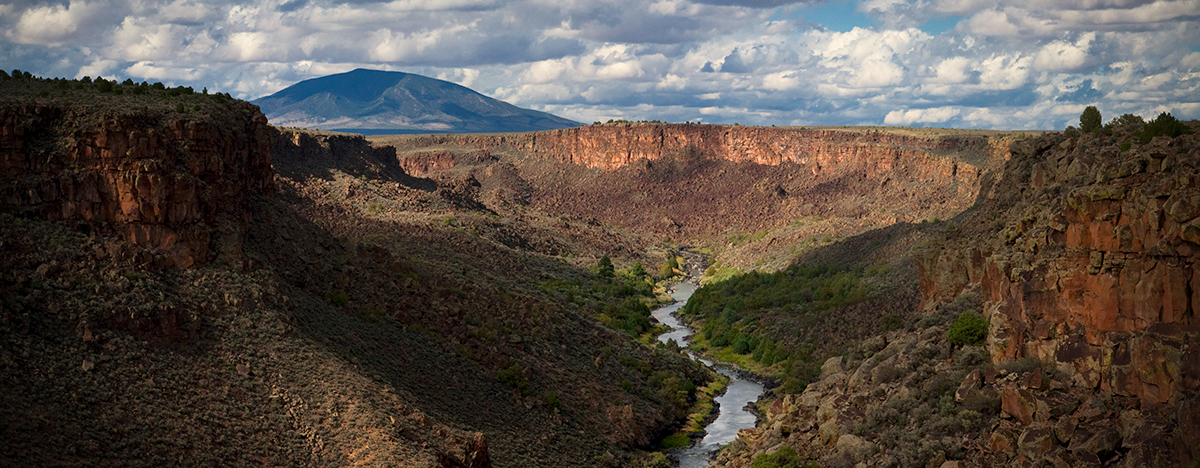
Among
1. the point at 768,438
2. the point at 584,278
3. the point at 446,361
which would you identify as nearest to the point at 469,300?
the point at 446,361

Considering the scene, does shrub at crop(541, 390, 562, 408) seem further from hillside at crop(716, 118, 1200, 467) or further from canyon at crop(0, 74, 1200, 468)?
hillside at crop(716, 118, 1200, 467)

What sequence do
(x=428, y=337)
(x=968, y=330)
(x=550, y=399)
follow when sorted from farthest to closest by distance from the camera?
(x=550, y=399) < (x=428, y=337) < (x=968, y=330)

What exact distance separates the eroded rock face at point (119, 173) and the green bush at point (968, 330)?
35.3 metres

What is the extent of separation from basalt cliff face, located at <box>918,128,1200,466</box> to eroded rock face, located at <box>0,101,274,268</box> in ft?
121

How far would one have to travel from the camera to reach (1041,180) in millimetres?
51938

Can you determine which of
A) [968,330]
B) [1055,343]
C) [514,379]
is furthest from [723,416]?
[1055,343]

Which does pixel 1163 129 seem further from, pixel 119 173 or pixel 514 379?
pixel 119 173

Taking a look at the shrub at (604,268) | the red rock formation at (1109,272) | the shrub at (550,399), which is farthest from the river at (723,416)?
the red rock formation at (1109,272)

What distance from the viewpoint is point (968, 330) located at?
50.0 meters

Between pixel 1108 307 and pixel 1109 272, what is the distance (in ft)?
4.17

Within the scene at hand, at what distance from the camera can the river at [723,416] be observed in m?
69.2

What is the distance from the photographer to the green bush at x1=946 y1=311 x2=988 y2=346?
163ft

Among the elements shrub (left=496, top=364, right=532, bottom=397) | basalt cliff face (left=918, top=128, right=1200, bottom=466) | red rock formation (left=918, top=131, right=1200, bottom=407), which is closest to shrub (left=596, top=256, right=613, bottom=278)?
shrub (left=496, top=364, right=532, bottom=397)

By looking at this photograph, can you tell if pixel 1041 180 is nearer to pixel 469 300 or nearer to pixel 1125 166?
pixel 1125 166
